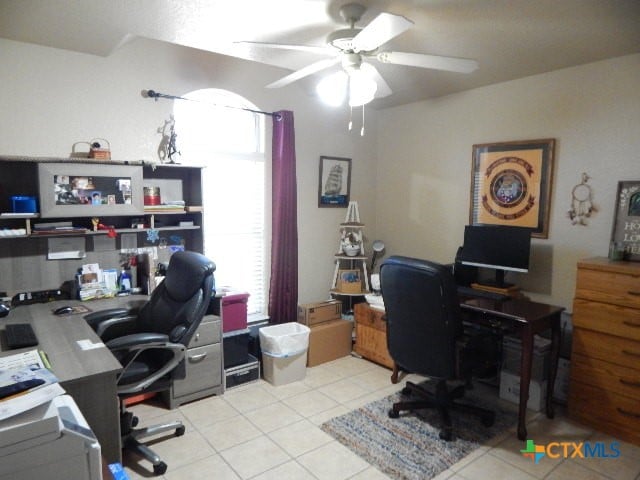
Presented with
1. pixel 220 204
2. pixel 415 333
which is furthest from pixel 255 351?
pixel 415 333

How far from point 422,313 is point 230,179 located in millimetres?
1939

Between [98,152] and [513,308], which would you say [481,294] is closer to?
[513,308]

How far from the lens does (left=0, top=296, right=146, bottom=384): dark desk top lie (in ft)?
5.20

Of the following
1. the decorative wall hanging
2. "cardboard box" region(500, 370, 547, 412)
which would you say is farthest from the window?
the decorative wall hanging

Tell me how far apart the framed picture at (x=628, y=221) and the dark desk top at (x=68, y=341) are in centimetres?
306

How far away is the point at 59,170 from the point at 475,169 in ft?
10.3

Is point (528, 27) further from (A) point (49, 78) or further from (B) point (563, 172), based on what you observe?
(A) point (49, 78)

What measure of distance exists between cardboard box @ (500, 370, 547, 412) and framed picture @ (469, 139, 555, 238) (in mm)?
1089

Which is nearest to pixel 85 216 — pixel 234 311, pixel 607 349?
pixel 234 311

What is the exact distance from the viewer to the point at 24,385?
1.28 m

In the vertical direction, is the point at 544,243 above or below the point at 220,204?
below

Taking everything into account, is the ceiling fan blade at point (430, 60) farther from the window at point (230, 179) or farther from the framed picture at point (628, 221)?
the window at point (230, 179)

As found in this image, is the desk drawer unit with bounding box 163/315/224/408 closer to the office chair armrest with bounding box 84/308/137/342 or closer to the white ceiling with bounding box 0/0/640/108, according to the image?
the office chair armrest with bounding box 84/308/137/342

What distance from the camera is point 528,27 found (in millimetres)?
2250
